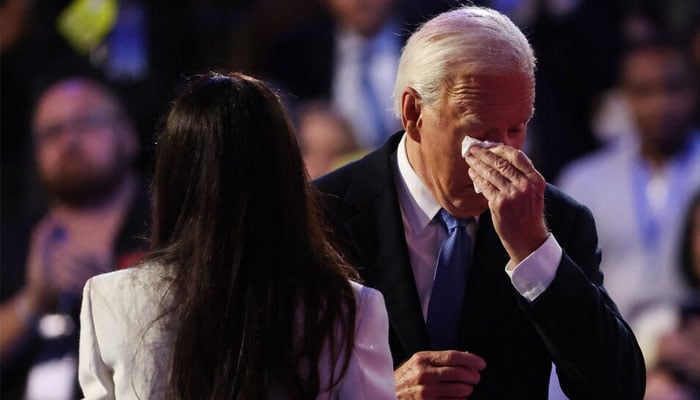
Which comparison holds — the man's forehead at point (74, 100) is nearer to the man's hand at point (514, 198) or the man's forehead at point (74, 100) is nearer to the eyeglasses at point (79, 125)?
the eyeglasses at point (79, 125)

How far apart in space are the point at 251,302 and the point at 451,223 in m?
0.71

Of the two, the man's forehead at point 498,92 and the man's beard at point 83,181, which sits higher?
the man's forehead at point 498,92

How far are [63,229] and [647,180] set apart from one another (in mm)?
2479

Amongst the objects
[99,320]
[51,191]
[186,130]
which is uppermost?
[186,130]

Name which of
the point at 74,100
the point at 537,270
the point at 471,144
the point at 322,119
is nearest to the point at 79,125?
the point at 74,100

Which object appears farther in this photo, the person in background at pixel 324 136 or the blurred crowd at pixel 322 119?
the person in background at pixel 324 136

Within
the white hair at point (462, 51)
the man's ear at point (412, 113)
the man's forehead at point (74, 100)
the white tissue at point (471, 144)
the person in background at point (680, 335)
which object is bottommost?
the person in background at point (680, 335)

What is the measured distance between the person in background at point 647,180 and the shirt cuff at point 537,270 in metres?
3.06

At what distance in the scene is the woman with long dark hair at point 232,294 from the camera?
2.13 metres

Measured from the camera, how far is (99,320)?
2197 millimetres

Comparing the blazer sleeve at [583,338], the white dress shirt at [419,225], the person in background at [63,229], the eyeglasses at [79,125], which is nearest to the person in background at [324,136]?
the person in background at [63,229]

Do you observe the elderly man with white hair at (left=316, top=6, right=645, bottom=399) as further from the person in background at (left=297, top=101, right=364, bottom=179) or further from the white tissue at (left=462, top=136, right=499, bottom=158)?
the person in background at (left=297, top=101, right=364, bottom=179)

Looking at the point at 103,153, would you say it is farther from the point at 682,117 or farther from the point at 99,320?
the point at 99,320

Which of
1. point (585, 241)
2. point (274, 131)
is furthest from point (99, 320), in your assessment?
point (585, 241)
